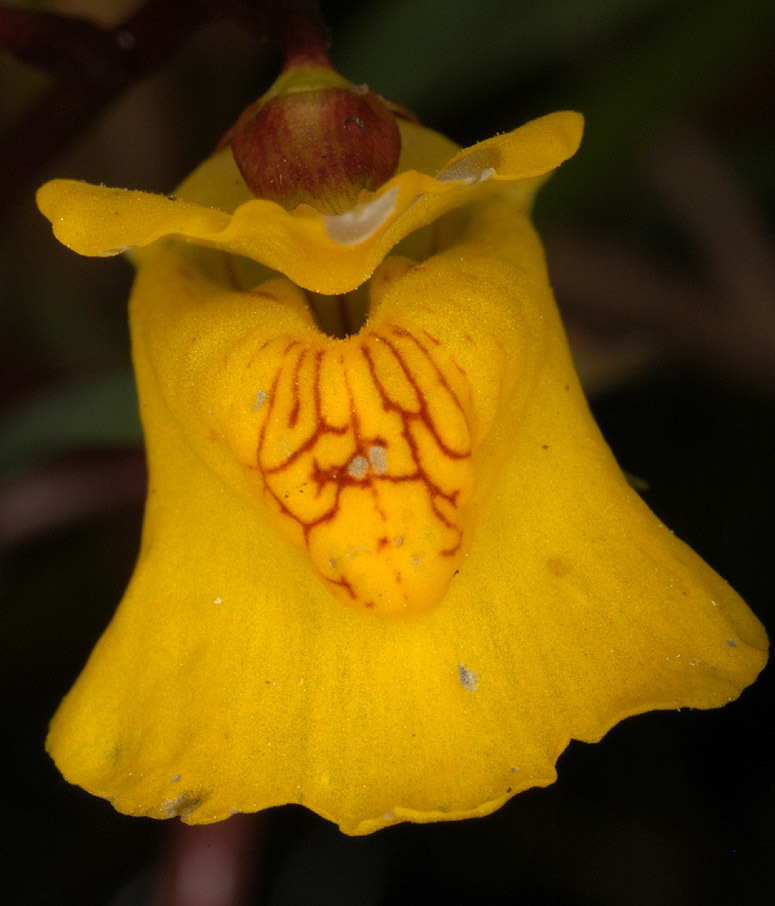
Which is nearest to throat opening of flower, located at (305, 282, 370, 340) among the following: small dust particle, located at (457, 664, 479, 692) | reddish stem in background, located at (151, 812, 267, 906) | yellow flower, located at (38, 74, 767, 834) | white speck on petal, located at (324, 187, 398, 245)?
yellow flower, located at (38, 74, 767, 834)

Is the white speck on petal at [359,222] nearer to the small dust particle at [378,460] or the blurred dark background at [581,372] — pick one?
the small dust particle at [378,460]

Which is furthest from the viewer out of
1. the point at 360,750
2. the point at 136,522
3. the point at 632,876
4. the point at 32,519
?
the point at 136,522

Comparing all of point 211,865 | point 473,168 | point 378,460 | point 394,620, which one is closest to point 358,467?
point 378,460

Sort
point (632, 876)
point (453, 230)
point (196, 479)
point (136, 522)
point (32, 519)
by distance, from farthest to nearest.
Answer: point (136, 522)
point (32, 519)
point (632, 876)
point (453, 230)
point (196, 479)

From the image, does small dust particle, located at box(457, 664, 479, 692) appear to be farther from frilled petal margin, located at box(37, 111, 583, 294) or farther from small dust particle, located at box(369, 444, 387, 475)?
frilled petal margin, located at box(37, 111, 583, 294)

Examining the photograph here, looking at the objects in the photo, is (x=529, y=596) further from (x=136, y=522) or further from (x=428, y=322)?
(x=136, y=522)

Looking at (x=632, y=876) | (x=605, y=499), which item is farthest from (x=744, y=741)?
(x=605, y=499)

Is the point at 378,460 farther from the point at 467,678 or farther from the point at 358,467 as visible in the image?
the point at 467,678

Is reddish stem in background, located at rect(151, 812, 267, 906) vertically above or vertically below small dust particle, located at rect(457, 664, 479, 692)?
below
